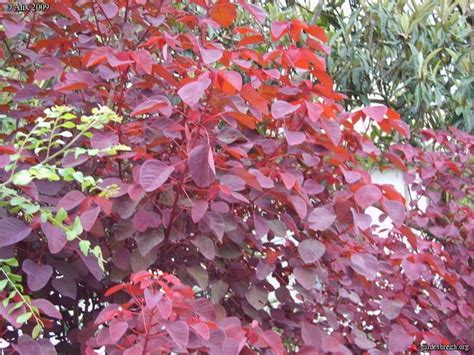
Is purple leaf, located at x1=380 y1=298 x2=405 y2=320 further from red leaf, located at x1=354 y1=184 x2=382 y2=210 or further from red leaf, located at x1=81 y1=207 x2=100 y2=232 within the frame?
red leaf, located at x1=81 y1=207 x2=100 y2=232

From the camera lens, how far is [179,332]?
45.6 inches

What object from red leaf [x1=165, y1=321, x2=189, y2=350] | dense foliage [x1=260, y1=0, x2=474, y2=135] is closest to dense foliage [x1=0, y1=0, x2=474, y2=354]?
red leaf [x1=165, y1=321, x2=189, y2=350]

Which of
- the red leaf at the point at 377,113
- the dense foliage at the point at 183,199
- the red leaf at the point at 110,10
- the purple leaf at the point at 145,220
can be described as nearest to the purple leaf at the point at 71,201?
the dense foliage at the point at 183,199

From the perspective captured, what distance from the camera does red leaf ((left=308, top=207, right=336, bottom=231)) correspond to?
59.9 inches

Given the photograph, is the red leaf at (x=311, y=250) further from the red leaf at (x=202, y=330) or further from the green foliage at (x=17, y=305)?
the green foliage at (x=17, y=305)

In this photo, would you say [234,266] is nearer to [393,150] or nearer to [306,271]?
[306,271]

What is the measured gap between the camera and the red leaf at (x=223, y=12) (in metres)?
1.60

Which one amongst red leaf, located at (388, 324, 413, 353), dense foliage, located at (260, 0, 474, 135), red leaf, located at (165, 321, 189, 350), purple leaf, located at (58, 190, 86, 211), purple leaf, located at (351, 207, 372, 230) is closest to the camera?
red leaf, located at (165, 321, 189, 350)

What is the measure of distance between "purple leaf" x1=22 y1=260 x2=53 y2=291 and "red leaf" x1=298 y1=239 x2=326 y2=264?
0.56 meters

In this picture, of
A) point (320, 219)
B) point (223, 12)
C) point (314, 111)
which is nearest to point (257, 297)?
point (320, 219)

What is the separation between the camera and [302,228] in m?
1.72

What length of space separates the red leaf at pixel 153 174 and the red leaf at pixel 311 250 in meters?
0.38

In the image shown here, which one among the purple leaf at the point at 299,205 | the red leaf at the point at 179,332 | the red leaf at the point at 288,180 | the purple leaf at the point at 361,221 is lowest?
the red leaf at the point at 179,332

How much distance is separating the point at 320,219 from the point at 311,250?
0.08m
